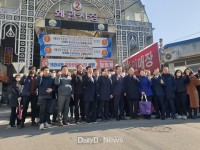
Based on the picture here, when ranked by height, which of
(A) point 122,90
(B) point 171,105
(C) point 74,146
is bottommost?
(C) point 74,146

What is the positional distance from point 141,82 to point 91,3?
13714mm

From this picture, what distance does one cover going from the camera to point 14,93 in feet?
23.9

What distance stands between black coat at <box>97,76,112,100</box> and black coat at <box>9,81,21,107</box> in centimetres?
251

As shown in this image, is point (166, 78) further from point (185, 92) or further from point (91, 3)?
point (91, 3)

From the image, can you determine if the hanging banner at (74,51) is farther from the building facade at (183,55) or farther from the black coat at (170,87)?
the black coat at (170,87)

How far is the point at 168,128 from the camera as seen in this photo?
20.4 feet

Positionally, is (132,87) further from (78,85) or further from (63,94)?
(63,94)

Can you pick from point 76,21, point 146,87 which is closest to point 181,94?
point 146,87

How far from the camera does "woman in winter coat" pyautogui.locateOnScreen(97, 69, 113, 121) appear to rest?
298 inches

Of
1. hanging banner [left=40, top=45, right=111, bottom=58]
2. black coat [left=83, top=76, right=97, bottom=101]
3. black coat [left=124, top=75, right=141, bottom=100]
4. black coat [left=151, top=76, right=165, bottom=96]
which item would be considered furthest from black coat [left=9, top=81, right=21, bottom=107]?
hanging banner [left=40, top=45, right=111, bottom=58]

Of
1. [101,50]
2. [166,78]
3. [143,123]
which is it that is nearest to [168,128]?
[143,123]

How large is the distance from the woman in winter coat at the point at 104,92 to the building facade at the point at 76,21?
11122 millimetres

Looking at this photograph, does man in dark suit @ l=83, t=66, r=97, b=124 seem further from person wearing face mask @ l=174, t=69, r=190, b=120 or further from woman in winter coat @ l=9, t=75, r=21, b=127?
person wearing face mask @ l=174, t=69, r=190, b=120

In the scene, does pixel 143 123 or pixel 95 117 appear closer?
pixel 143 123
